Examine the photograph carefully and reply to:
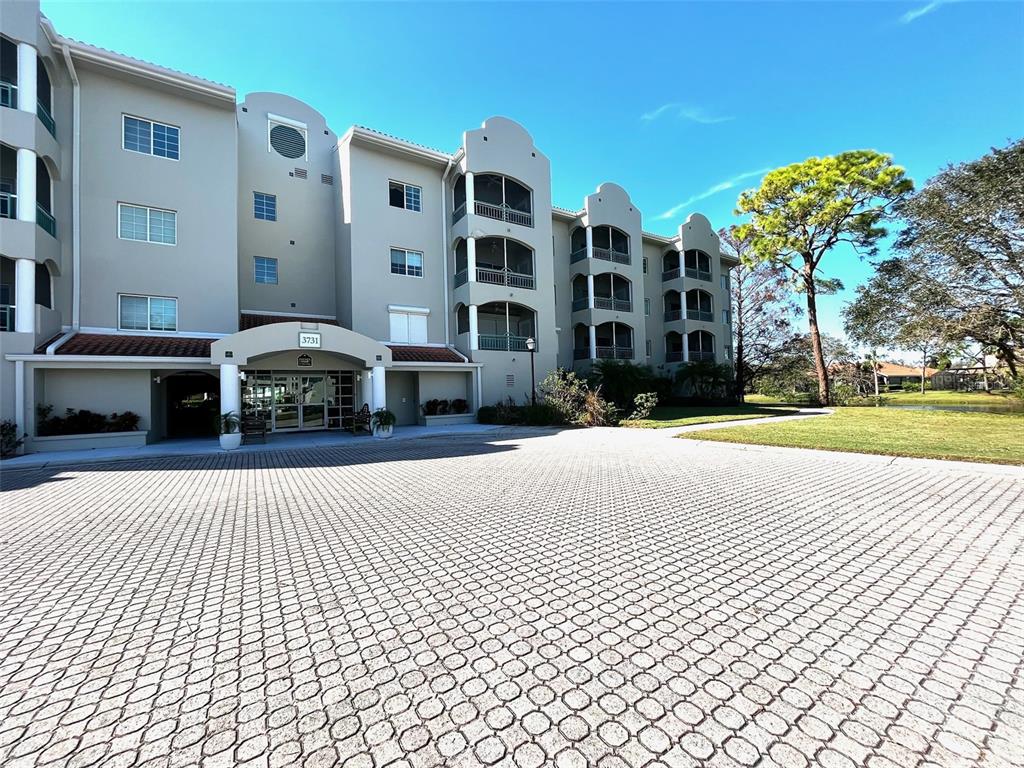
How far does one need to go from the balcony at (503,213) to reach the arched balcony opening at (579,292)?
569cm

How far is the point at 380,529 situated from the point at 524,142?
77.9 feet

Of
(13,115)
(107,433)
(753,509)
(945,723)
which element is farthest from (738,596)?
(13,115)

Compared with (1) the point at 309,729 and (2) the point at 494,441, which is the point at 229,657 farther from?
(2) the point at 494,441

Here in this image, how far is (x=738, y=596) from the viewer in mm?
3701

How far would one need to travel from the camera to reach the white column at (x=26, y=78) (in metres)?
13.5

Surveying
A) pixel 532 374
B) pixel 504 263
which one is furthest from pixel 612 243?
pixel 532 374

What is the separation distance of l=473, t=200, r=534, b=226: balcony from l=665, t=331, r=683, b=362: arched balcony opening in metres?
14.7

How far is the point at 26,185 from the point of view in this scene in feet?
44.1

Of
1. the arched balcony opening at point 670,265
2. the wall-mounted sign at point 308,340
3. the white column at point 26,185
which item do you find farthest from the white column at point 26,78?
the arched balcony opening at point 670,265

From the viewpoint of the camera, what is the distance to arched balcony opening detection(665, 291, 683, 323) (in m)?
32.5

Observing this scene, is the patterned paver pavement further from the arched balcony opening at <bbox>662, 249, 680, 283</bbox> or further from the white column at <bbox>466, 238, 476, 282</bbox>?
the arched balcony opening at <bbox>662, 249, 680, 283</bbox>

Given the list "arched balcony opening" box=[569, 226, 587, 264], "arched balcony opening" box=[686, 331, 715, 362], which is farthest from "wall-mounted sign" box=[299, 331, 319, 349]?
"arched balcony opening" box=[686, 331, 715, 362]

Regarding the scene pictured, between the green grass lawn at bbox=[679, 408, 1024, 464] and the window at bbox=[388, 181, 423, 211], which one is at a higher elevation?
the window at bbox=[388, 181, 423, 211]

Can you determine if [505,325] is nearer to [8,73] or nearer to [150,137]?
[150,137]
